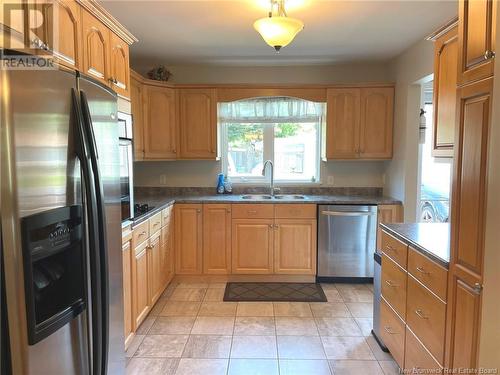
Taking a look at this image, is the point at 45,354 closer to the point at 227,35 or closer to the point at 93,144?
the point at 93,144

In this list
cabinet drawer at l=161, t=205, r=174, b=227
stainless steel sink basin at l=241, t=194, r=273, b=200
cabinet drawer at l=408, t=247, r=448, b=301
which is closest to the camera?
cabinet drawer at l=408, t=247, r=448, b=301

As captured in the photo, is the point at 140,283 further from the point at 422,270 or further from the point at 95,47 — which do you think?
the point at 422,270

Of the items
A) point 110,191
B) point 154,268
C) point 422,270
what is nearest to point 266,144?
point 154,268

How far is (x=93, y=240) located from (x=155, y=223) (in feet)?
6.06

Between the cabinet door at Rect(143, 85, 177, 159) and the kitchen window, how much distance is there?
0.65m

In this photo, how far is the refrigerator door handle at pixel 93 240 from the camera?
120 cm

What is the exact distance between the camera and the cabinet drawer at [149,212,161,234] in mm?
2939

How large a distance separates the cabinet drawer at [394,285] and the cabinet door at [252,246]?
4.99ft

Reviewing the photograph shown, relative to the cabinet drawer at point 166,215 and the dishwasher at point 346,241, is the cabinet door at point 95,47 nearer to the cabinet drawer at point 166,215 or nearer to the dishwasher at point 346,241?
the cabinet drawer at point 166,215

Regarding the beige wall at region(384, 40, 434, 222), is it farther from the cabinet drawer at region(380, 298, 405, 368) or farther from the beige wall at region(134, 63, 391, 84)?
the cabinet drawer at region(380, 298, 405, 368)

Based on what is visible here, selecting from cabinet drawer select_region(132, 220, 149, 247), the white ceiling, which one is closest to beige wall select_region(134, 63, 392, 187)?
the white ceiling

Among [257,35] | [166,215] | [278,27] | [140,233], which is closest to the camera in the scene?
[278,27]

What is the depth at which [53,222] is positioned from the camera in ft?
3.63

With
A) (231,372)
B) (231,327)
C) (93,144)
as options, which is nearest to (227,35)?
(93,144)
